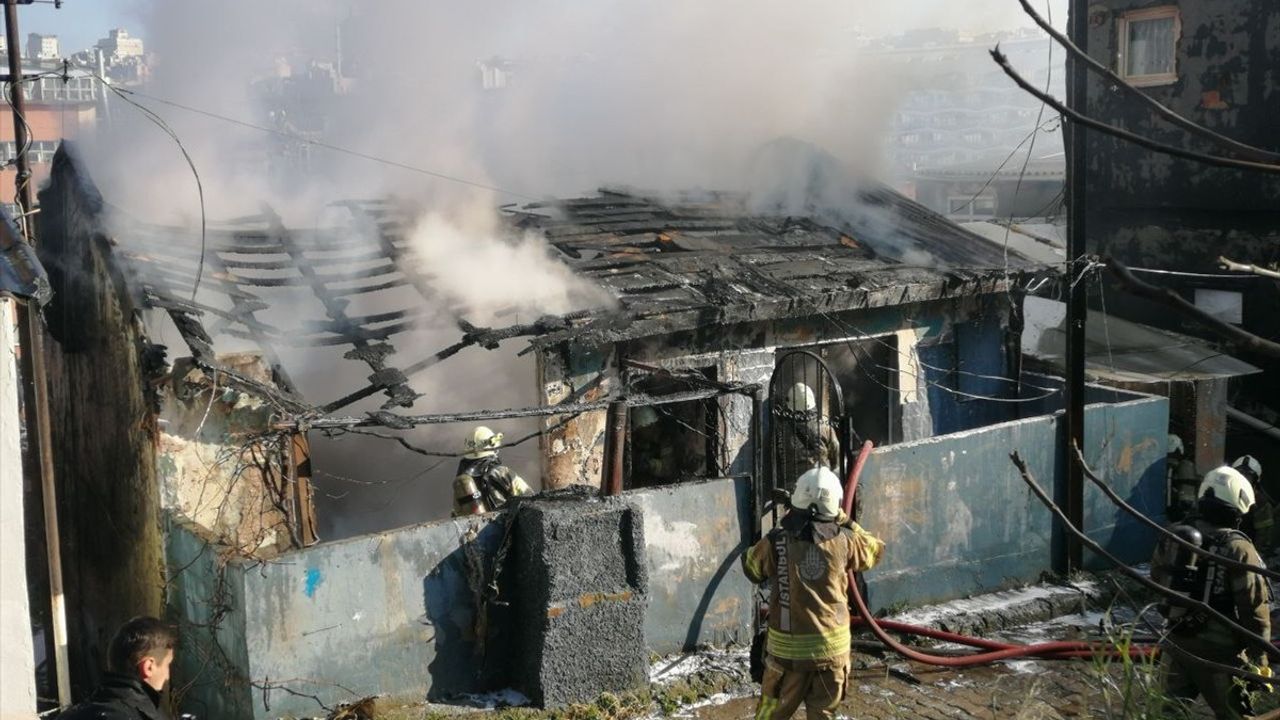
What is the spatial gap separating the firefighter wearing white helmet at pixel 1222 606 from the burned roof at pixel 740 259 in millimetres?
5468

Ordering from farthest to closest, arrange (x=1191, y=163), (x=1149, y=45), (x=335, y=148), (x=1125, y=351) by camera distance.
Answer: (x=1149, y=45) < (x=1191, y=163) < (x=1125, y=351) < (x=335, y=148)

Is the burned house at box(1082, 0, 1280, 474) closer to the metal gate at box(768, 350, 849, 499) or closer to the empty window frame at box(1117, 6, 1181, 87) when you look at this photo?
the empty window frame at box(1117, 6, 1181, 87)

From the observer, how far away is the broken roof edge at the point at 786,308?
1130 centimetres

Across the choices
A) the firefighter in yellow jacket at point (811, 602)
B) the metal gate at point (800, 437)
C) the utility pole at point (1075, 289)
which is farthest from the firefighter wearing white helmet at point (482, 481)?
the utility pole at point (1075, 289)

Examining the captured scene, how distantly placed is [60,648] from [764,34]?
13.2 metres

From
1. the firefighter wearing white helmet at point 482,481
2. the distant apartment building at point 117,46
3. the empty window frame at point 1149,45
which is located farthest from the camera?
the distant apartment building at point 117,46

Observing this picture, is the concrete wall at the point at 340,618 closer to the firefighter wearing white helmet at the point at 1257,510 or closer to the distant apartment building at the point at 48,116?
the firefighter wearing white helmet at the point at 1257,510

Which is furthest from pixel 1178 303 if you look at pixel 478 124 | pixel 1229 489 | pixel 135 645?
pixel 478 124

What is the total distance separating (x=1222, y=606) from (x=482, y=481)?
538 centimetres

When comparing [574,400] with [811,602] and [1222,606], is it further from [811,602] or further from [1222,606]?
[1222,606]

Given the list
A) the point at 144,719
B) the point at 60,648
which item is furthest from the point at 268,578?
the point at 144,719

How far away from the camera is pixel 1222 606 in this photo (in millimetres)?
7309

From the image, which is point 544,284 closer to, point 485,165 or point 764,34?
point 485,165

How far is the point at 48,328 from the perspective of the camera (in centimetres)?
1148
